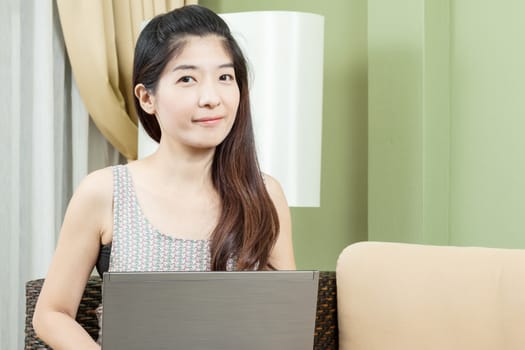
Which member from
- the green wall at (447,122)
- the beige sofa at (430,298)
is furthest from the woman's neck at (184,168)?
the green wall at (447,122)

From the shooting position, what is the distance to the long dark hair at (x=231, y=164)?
1560mm

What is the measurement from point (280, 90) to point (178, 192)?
0.72 m

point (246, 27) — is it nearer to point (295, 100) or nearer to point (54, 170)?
point (295, 100)

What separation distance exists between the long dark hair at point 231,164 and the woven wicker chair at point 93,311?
196 mm

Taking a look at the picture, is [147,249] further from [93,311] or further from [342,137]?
[342,137]

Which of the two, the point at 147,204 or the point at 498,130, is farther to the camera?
the point at 498,130

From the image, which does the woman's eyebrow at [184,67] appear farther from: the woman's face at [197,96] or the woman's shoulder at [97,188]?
the woman's shoulder at [97,188]

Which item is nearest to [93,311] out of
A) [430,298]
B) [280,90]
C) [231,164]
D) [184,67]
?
[231,164]

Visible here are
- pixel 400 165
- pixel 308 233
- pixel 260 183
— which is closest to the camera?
pixel 260 183

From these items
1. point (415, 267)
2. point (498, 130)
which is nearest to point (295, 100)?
point (498, 130)

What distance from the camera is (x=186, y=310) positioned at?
120 centimetres

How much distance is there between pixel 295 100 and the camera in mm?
2264

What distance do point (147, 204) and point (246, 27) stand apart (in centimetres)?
81

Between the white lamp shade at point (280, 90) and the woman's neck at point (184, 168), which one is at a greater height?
the white lamp shade at point (280, 90)
